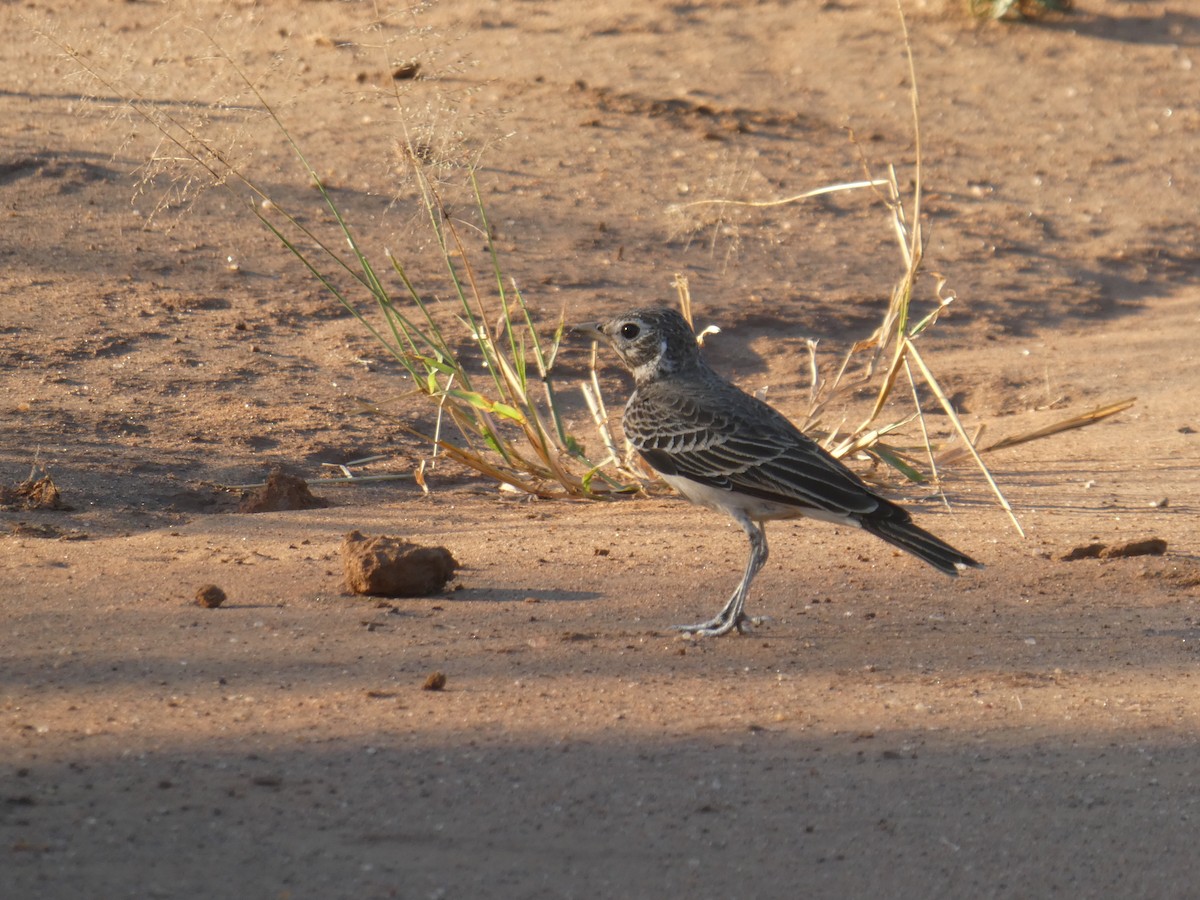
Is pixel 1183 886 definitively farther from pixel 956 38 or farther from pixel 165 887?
pixel 956 38

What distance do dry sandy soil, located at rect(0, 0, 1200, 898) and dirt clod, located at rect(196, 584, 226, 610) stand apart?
0.04 meters

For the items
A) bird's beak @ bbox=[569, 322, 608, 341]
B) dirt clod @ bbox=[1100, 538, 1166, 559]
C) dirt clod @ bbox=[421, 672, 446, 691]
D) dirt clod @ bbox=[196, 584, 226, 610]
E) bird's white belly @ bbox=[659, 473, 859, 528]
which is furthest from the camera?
bird's beak @ bbox=[569, 322, 608, 341]

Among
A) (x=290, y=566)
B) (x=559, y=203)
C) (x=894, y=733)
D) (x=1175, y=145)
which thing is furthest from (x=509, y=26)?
(x=894, y=733)

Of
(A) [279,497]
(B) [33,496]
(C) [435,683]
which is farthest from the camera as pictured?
(A) [279,497]

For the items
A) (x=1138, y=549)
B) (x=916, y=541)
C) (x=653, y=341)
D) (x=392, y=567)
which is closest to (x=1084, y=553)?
(x=1138, y=549)

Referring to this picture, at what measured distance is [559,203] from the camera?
35.3ft

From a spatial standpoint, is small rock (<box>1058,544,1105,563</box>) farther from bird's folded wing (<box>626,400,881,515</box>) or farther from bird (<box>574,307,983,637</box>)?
bird's folded wing (<box>626,400,881,515</box>)

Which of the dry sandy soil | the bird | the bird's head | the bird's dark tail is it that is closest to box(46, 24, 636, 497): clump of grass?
the dry sandy soil

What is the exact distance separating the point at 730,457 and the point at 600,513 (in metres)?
1.57

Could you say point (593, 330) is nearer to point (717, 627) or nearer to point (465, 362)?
point (717, 627)

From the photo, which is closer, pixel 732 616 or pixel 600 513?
pixel 732 616

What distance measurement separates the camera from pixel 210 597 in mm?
4832

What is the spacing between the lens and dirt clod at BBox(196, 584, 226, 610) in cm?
483

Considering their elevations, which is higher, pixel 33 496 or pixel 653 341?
pixel 653 341
